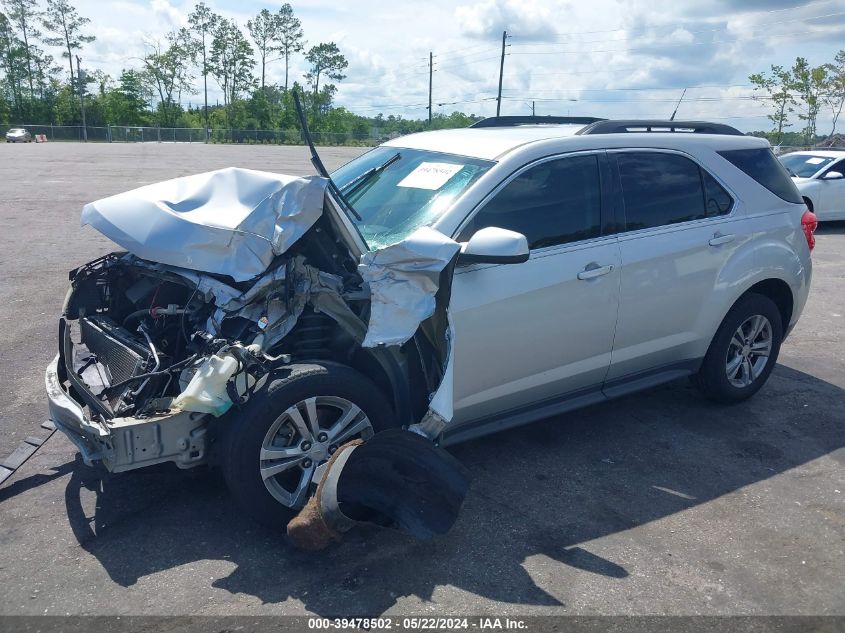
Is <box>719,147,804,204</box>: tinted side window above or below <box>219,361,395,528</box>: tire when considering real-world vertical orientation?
above

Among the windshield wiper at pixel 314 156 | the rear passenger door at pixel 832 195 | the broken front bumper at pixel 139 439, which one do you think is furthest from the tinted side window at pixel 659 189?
the rear passenger door at pixel 832 195

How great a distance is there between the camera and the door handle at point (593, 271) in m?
4.26

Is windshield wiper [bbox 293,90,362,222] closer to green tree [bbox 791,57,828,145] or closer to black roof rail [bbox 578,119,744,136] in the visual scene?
black roof rail [bbox 578,119,744,136]

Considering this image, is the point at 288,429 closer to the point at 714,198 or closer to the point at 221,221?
the point at 221,221

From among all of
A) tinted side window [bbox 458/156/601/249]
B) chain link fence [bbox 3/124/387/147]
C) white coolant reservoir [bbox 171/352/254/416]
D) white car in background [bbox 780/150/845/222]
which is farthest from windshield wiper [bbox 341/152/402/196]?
chain link fence [bbox 3/124/387/147]

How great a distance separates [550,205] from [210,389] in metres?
2.22

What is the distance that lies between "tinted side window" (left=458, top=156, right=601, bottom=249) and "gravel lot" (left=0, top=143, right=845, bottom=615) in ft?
4.73

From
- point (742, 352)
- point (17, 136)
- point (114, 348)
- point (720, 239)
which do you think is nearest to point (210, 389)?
point (114, 348)

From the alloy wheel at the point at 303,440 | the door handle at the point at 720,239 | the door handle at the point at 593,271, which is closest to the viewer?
the alloy wheel at the point at 303,440

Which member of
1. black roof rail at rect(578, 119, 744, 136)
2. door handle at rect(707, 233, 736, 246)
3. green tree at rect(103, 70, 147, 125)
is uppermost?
green tree at rect(103, 70, 147, 125)

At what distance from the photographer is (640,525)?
3.88 metres

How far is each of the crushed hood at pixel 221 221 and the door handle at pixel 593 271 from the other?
5.21 feet

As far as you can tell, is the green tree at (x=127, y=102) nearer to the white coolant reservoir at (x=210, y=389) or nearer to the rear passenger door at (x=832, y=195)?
the rear passenger door at (x=832, y=195)

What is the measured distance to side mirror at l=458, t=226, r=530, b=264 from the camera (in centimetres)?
363
